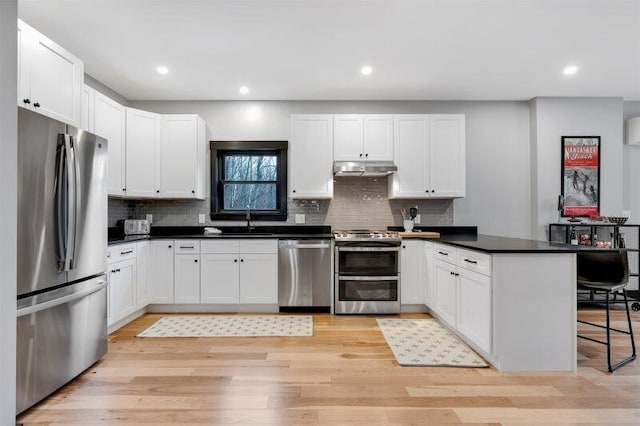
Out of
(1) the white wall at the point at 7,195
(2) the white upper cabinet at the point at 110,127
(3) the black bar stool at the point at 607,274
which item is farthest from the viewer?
(2) the white upper cabinet at the point at 110,127

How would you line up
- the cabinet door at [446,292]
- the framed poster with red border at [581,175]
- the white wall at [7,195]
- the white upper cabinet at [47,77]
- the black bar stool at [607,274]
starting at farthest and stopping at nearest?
the framed poster with red border at [581,175]
the cabinet door at [446,292]
the black bar stool at [607,274]
the white upper cabinet at [47,77]
the white wall at [7,195]

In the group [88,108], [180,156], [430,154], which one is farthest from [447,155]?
[88,108]

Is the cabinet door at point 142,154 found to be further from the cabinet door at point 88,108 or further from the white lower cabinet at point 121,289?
the white lower cabinet at point 121,289

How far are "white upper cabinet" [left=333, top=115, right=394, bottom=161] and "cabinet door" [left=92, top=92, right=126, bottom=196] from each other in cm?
245

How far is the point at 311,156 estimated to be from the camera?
425 cm

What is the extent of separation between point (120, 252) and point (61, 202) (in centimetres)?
131

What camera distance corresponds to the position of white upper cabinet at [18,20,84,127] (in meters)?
2.26

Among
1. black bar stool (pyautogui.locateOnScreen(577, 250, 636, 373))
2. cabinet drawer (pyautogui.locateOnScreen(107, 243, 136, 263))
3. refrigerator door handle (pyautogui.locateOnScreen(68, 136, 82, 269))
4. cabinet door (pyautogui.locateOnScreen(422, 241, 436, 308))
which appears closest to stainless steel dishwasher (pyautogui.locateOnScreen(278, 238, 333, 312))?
cabinet door (pyautogui.locateOnScreen(422, 241, 436, 308))

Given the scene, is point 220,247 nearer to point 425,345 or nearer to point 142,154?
point 142,154

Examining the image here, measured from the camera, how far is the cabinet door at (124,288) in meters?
3.30

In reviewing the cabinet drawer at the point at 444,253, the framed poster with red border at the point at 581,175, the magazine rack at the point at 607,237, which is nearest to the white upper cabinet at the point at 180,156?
the cabinet drawer at the point at 444,253

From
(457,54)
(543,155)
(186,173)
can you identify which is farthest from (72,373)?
(543,155)

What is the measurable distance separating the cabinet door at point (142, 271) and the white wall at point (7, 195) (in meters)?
2.73

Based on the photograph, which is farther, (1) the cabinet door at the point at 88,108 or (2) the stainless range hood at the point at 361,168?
(2) the stainless range hood at the point at 361,168
